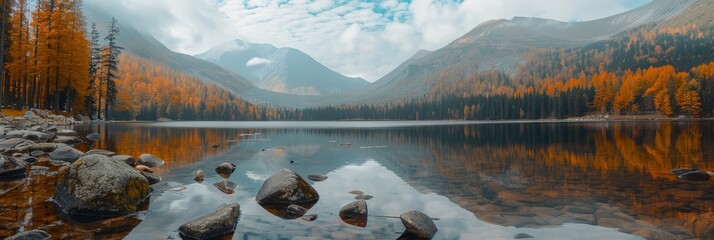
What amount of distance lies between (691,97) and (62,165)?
186 meters

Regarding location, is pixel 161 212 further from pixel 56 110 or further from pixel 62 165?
pixel 56 110

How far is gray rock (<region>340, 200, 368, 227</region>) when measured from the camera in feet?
40.2

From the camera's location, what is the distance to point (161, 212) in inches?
503

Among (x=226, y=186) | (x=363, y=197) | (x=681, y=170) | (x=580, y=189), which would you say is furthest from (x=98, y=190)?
(x=681, y=170)

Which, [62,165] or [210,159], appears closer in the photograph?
[62,165]

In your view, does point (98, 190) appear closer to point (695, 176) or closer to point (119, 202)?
point (119, 202)

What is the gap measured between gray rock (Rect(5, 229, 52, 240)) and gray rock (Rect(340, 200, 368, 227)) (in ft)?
25.8

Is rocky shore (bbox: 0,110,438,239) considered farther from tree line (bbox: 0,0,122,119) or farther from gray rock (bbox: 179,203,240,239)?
tree line (bbox: 0,0,122,119)

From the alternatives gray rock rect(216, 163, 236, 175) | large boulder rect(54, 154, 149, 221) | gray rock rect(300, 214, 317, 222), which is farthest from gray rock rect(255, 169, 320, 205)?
gray rock rect(216, 163, 236, 175)

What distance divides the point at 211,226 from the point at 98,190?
4658mm

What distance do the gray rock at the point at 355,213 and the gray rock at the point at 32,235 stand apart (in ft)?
25.8

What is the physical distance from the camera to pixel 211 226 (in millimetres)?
10383

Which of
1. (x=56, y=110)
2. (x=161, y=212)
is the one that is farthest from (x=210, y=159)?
(x=56, y=110)

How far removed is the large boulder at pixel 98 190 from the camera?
11.8m
